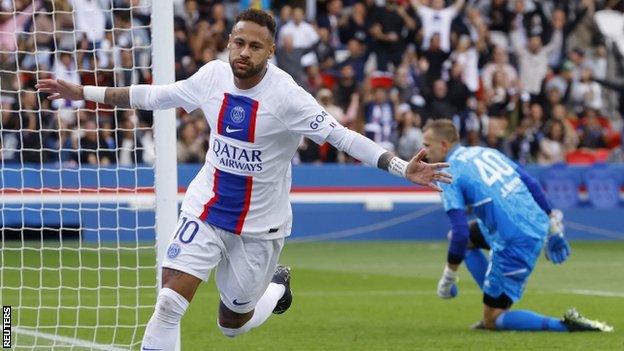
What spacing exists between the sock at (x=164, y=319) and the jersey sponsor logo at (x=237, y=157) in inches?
35.6

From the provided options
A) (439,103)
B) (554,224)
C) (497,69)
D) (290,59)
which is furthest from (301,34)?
(554,224)

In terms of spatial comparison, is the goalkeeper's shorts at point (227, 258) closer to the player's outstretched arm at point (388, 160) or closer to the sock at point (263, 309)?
the sock at point (263, 309)

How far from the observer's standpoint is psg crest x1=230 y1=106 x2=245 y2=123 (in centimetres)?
853

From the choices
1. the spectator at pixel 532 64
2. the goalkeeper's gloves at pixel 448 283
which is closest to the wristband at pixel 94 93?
the goalkeeper's gloves at pixel 448 283

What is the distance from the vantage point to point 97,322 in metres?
11.8

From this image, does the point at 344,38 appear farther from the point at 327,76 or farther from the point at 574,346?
the point at 574,346

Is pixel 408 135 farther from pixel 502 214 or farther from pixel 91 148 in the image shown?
pixel 502 214

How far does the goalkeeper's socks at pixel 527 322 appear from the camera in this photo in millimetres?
11773

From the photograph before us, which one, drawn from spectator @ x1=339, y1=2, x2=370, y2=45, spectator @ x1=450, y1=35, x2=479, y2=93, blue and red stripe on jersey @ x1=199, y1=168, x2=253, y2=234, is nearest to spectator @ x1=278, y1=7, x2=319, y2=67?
spectator @ x1=339, y1=2, x2=370, y2=45

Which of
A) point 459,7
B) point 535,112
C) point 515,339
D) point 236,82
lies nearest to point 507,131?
point 535,112

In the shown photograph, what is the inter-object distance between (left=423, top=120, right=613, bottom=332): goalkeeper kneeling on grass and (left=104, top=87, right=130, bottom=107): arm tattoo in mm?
3683

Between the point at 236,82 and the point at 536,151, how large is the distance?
17659 millimetres

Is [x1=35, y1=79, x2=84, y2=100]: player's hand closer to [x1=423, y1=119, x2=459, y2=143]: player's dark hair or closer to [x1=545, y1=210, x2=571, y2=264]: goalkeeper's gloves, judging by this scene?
[x1=423, y1=119, x2=459, y2=143]: player's dark hair

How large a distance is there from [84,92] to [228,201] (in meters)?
1.17
